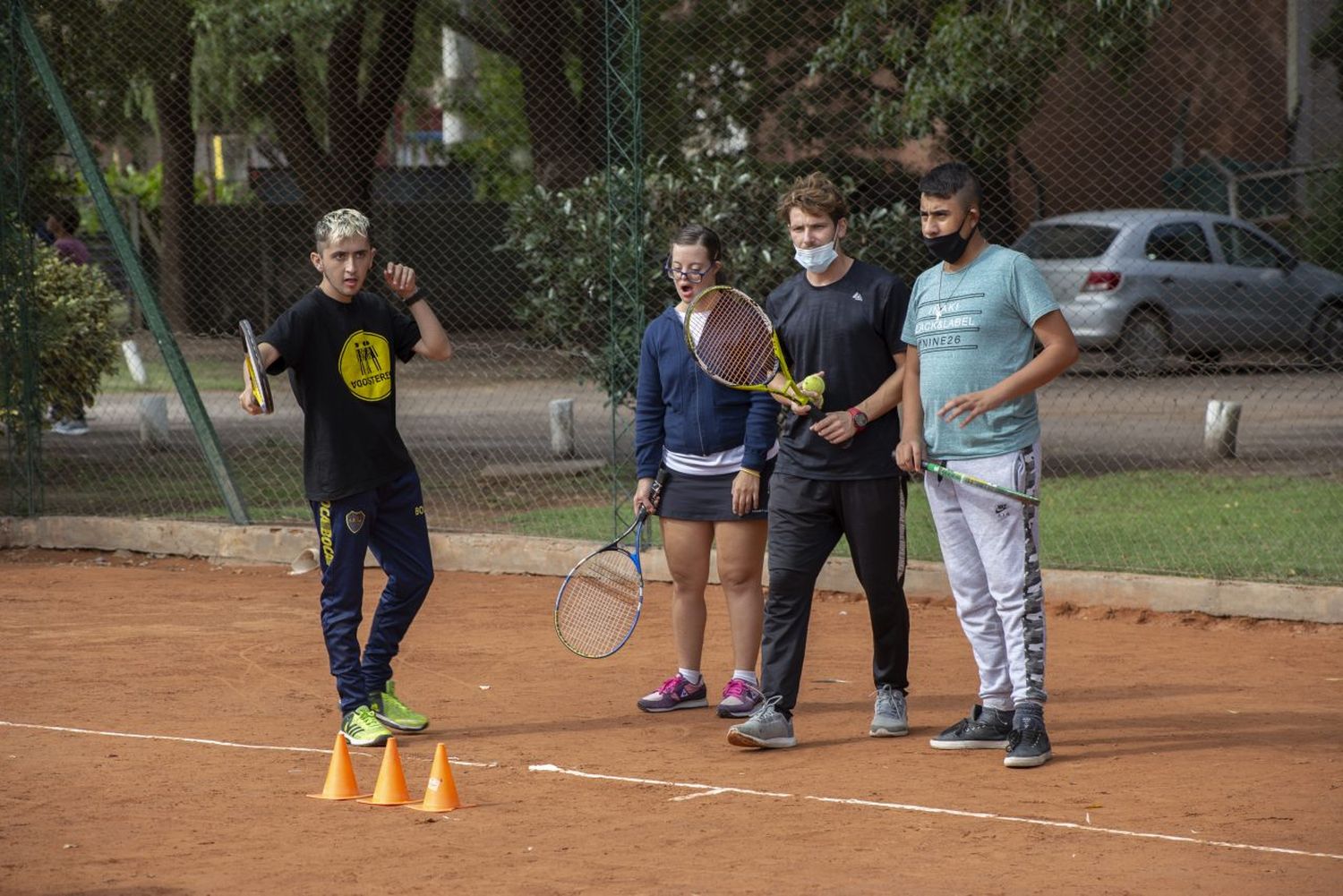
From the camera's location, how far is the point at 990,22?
1177 cm

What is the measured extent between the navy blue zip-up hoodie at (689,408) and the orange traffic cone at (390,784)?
5.70 feet

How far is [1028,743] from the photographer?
6035mm

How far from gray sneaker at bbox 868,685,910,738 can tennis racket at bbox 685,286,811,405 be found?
4.02ft

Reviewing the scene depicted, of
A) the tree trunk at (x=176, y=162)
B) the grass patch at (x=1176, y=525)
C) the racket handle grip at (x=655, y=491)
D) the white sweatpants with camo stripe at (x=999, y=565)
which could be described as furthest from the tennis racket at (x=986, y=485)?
the tree trunk at (x=176, y=162)

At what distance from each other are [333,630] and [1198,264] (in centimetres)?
1090

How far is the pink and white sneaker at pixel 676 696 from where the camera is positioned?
23.1 feet

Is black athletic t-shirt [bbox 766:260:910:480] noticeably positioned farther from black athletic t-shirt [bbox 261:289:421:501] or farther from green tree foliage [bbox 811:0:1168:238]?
green tree foliage [bbox 811:0:1168:238]

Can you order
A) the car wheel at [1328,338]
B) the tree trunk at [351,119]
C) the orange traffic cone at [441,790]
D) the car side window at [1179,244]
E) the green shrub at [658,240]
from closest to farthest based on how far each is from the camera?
the orange traffic cone at [441,790] → the green shrub at [658,240] → the car wheel at [1328,338] → the car side window at [1179,244] → the tree trunk at [351,119]

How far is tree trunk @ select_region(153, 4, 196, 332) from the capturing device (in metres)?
18.7

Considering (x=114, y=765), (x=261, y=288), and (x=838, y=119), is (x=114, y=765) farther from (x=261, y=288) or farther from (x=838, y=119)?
(x=261, y=288)

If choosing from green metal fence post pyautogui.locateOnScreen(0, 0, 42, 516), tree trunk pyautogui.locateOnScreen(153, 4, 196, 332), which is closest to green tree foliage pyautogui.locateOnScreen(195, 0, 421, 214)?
tree trunk pyautogui.locateOnScreen(153, 4, 196, 332)

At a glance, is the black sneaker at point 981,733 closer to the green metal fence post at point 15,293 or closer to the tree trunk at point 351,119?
the green metal fence post at point 15,293

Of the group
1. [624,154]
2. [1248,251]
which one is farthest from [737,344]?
[1248,251]

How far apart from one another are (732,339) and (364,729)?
→ 1958 millimetres
